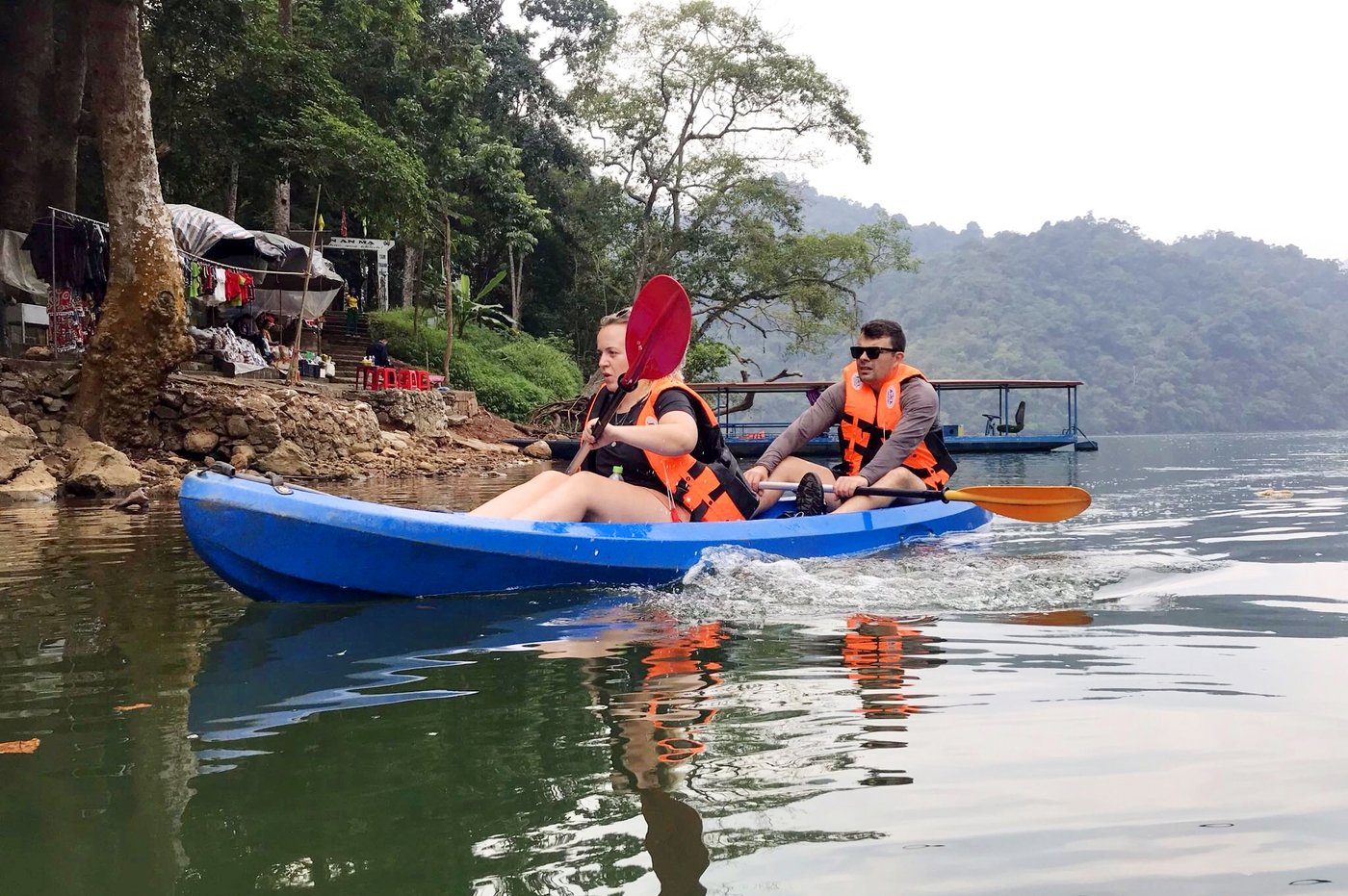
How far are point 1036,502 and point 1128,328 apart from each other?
61048mm

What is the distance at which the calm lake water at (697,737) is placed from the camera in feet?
5.43

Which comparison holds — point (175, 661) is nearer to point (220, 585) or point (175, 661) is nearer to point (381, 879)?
point (220, 585)

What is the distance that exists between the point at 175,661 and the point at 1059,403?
55645mm

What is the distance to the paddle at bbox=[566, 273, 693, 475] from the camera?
4.32 m

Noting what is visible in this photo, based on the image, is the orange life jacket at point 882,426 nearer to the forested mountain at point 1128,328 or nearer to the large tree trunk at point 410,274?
the large tree trunk at point 410,274

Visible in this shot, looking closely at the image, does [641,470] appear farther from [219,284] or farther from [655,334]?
[219,284]

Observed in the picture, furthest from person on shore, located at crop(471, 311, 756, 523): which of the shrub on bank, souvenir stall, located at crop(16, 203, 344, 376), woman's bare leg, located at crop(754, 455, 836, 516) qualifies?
the shrub on bank

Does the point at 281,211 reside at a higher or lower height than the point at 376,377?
higher

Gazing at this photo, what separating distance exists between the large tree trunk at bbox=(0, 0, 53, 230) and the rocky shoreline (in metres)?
2.50

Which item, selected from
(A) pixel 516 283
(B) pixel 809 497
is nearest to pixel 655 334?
(B) pixel 809 497

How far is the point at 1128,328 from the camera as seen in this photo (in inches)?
2425

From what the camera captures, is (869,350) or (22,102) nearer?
(869,350)

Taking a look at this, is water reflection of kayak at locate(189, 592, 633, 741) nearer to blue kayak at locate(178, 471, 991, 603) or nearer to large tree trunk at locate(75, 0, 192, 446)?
blue kayak at locate(178, 471, 991, 603)

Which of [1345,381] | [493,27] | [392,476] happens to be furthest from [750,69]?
[1345,381]
